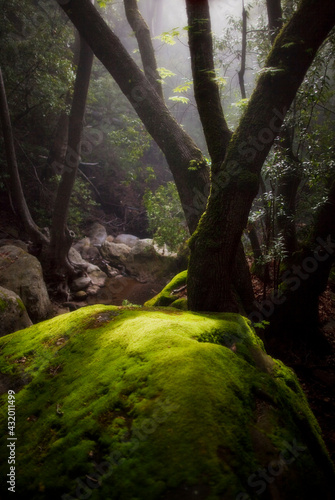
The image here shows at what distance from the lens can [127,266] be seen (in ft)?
34.9

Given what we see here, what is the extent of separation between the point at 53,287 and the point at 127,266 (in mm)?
3155

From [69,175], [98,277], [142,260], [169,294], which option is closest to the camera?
[169,294]

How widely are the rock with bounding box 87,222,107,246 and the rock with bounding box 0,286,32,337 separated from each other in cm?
757

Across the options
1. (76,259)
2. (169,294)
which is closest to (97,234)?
(76,259)

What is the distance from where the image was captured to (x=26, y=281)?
6230 mm

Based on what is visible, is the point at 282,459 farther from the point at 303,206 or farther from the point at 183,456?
the point at 303,206

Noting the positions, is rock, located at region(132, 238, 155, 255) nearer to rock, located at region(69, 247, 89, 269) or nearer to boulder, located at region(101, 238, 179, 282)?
boulder, located at region(101, 238, 179, 282)

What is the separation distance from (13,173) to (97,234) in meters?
5.29

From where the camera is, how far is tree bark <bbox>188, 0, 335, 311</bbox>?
2854mm

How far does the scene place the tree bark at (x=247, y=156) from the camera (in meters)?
2.85

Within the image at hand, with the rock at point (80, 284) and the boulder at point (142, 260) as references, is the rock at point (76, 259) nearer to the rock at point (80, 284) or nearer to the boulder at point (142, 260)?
the rock at point (80, 284)

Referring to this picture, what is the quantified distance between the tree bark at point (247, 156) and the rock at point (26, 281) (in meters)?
4.33

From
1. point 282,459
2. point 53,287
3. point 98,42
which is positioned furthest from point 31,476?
point 53,287

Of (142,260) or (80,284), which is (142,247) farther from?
(80,284)
